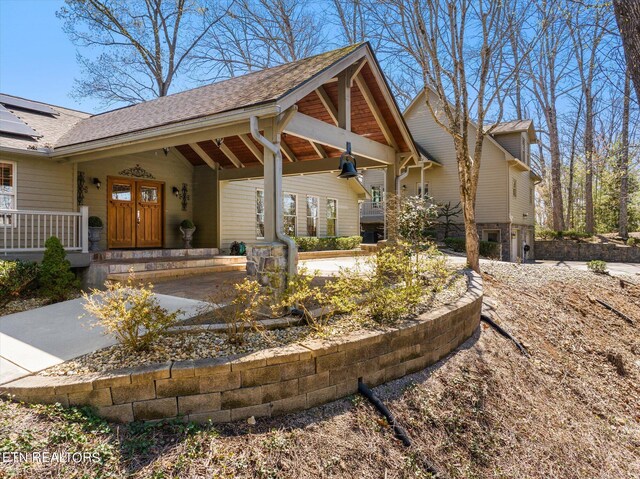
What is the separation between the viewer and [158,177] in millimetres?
10336

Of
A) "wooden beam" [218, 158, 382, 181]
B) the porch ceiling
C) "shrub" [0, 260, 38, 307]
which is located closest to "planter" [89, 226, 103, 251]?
"shrub" [0, 260, 38, 307]

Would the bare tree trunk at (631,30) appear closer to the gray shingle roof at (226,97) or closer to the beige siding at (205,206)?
the gray shingle roof at (226,97)

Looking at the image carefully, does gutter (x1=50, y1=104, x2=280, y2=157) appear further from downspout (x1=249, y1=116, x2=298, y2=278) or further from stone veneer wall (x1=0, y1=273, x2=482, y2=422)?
stone veneer wall (x1=0, y1=273, x2=482, y2=422)

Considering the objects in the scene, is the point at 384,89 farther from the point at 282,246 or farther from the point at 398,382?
the point at 398,382

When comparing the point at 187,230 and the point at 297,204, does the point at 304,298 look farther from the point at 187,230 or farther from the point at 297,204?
the point at 297,204

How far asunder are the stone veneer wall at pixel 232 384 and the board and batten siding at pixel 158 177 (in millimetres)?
6933

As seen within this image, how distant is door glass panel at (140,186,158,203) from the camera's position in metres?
10.2

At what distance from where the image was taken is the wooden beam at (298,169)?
8531mm

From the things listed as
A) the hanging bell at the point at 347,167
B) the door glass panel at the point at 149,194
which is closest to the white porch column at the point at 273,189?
the hanging bell at the point at 347,167

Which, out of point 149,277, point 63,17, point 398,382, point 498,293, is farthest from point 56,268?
point 63,17

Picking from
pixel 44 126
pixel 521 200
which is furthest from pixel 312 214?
pixel 521 200

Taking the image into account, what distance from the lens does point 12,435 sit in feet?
8.81

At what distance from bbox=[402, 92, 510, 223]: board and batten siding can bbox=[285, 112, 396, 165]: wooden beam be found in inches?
452

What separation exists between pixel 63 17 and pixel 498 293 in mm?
18525
